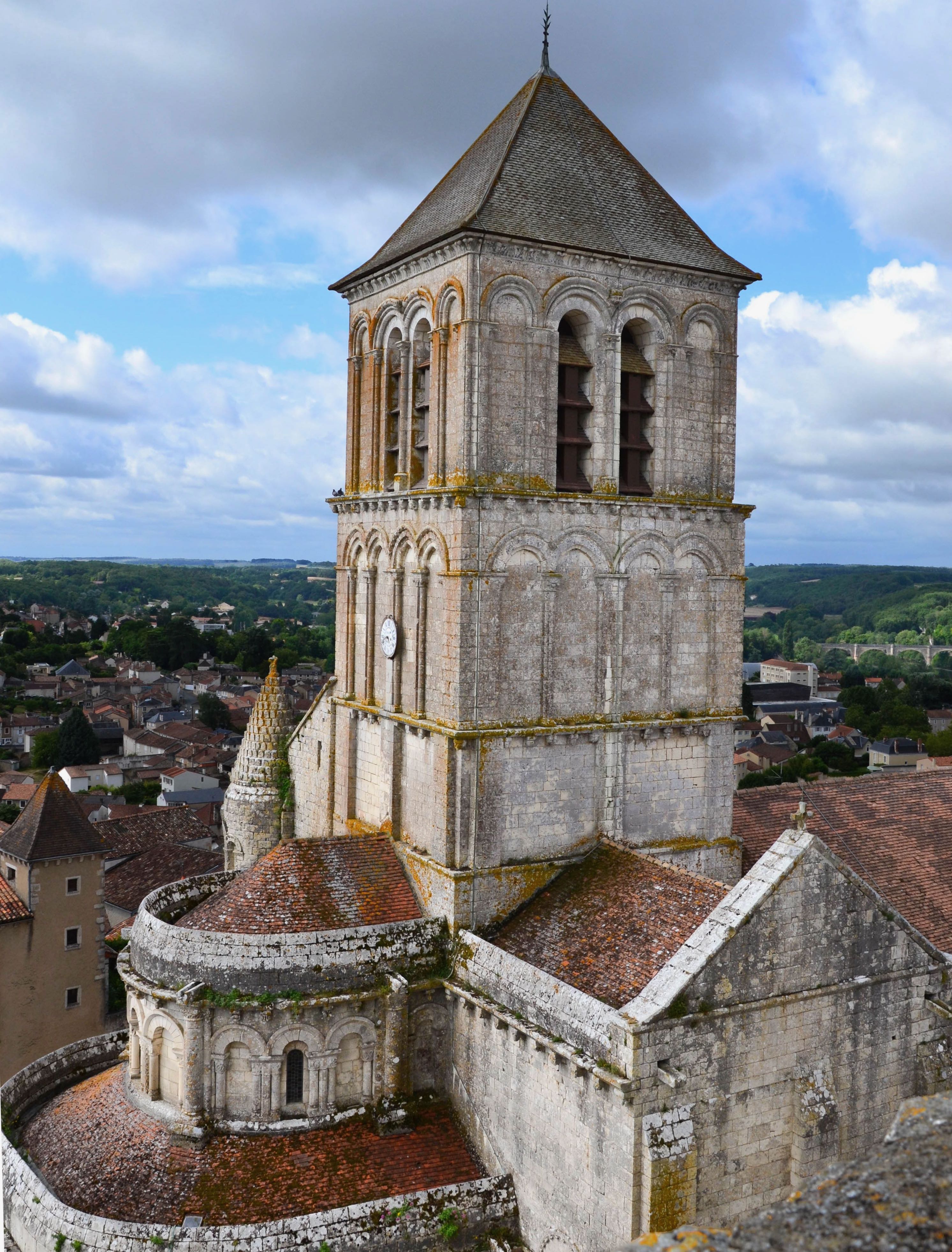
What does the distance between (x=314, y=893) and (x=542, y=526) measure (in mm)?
7776

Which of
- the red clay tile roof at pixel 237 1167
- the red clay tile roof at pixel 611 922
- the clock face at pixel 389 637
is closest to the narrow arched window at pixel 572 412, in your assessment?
the clock face at pixel 389 637

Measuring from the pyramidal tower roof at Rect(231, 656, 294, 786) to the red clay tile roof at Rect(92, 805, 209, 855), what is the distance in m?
29.9

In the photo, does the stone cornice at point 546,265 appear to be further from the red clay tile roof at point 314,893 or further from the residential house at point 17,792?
the residential house at point 17,792

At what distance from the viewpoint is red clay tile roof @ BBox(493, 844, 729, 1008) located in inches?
659

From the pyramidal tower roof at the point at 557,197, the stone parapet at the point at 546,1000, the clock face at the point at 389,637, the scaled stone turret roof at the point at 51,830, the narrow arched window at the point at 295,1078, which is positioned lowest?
the narrow arched window at the point at 295,1078

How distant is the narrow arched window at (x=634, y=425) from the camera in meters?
21.2

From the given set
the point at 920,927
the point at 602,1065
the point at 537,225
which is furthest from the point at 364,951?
the point at 537,225

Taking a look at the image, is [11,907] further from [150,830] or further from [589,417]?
[150,830]

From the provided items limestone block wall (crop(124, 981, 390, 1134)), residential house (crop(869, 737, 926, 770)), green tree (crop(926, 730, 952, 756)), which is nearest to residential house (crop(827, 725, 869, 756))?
residential house (crop(869, 737, 926, 770))

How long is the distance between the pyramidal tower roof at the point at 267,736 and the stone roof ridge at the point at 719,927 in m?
12.9

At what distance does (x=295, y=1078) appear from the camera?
18188 millimetres

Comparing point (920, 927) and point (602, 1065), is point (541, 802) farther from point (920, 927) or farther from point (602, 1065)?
point (920, 927)

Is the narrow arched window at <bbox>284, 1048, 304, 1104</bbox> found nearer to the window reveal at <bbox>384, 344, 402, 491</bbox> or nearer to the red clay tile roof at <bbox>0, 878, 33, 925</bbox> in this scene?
the window reveal at <bbox>384, 344, 402, 491</bbox>

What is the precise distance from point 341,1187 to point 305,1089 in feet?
5.84
